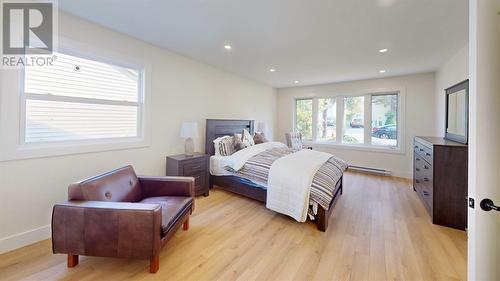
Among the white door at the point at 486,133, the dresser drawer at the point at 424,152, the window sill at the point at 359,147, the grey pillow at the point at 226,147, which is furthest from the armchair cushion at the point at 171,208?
the window sill at the point at 359,147

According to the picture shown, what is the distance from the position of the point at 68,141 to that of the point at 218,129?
2404mm

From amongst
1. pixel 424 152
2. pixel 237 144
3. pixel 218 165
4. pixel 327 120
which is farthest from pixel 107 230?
pixel 327 120

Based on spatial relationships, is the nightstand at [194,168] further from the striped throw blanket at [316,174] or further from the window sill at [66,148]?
the window sill at [66,148]

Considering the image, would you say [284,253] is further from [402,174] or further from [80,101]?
[402,174]

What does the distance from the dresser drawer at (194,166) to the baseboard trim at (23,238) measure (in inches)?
64.5

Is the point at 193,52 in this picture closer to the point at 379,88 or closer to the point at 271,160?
the point at 271,160

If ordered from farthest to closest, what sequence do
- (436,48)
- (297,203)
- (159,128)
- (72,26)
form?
(159,128)
(436,48)
(297,203)
(72,26)

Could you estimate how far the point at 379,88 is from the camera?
16.7 feet

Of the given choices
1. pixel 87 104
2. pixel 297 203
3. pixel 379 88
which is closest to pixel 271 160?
pixel 297 203

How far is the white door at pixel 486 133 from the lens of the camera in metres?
0.94

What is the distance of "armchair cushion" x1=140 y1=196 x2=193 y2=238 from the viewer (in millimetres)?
1824

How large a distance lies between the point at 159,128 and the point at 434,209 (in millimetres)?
4035

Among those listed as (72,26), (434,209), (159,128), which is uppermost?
(72,26)

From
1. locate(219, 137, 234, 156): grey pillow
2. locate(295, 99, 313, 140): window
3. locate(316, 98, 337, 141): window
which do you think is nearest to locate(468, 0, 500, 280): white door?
locate(219, 137, 234, 156): grey pillow
